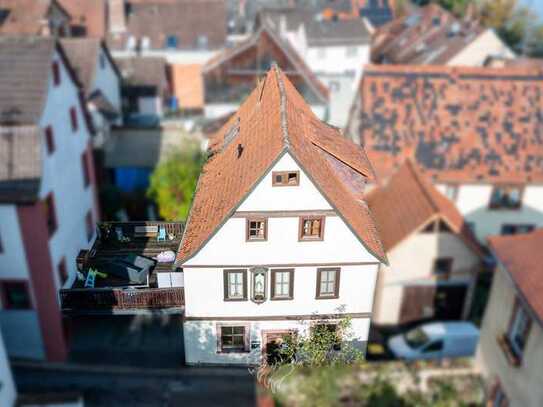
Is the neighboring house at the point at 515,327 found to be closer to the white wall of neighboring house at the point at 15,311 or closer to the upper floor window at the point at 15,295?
the white wall of neighboring house at the point at 15,311

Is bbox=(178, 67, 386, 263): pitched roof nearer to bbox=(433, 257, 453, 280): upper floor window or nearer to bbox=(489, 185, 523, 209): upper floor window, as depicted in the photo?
bbox=(433, 257, 453, 280): upper floor window

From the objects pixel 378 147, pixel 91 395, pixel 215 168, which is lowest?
pixel 91 395

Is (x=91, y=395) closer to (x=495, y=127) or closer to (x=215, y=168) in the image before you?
(x=215, y=168)

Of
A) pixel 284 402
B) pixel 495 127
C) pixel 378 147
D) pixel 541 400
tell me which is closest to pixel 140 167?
pixel 378 147

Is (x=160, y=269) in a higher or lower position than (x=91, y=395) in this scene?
higher

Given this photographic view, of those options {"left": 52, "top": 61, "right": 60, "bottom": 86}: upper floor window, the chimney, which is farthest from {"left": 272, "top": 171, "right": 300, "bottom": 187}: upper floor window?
the chimney

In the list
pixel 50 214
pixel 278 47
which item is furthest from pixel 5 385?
pixel 278 47

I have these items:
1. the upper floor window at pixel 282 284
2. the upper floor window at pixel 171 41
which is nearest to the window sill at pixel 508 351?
the upper floor window at pixel 282 284
